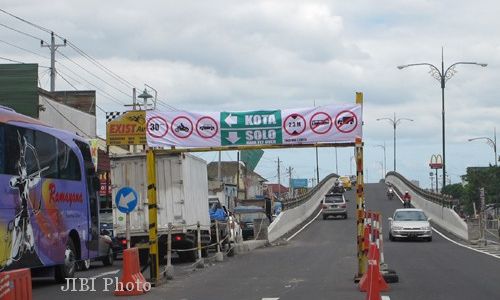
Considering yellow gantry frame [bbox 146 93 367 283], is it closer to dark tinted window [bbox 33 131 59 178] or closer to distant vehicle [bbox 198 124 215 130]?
distant vehicle [bbox 198 124 215 130]

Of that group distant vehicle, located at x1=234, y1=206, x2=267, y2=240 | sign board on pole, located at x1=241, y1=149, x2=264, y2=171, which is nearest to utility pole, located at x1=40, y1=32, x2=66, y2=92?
distant vehicle, located at x1=234, y1=206, x2=267, y2=240

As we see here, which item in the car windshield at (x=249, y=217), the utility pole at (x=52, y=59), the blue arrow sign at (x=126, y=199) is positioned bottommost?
the car windshield at (x=249, y=217)

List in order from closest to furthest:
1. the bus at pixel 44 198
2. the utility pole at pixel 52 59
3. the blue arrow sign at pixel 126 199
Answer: the bus at pixel 44 198
the blue arrow sign at pixel 126 199
the utility pole at pixel 52 59

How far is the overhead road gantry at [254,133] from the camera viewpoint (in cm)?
1666

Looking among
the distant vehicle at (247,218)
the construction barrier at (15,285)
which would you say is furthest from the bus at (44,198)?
the distant vehicle at (247,218)

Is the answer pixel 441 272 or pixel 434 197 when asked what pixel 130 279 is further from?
pixel 434 197

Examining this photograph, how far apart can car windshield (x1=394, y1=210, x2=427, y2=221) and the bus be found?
19.8 metres

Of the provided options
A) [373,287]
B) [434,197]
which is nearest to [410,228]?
[434,197]

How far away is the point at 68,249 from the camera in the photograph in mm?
18266

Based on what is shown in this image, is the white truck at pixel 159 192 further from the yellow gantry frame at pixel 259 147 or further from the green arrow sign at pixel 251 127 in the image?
the green arrow sign at pixel 251 127

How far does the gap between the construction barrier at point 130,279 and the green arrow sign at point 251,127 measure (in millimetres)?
3484

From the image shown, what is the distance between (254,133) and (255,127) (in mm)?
139

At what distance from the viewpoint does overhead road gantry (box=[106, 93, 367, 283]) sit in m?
16.7

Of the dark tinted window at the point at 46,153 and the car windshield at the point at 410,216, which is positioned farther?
the car windshield at the point at 410,216
